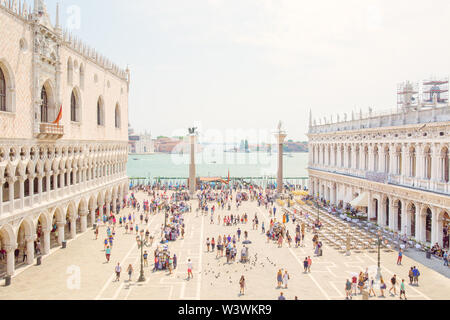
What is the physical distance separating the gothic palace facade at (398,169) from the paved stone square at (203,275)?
14.9ft

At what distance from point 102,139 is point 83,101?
6119 millimetres

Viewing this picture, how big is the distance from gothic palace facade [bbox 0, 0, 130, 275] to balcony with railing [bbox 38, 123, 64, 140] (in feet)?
0.25

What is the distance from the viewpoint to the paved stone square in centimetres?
1919

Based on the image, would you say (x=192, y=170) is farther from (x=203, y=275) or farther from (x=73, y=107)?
(x=203, y=275)

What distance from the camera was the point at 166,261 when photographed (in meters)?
23.1

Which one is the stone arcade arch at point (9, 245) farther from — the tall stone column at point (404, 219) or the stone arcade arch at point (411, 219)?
the stone arcade arch at point (411, 219)

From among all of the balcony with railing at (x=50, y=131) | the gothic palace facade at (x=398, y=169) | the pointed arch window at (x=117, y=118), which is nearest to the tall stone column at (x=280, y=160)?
the gothic palace facade at (x=398, y=169)

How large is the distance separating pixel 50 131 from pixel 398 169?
87.5ft

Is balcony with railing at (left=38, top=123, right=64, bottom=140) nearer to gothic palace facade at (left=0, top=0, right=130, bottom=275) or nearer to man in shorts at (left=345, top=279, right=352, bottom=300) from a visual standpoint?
gothic palace facade at (left=0, top=0, right=130, bottom=275)

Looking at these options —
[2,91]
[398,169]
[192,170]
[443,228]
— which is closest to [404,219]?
[443,228]

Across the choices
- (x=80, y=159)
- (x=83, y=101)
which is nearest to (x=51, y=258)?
(x=80, y=159)

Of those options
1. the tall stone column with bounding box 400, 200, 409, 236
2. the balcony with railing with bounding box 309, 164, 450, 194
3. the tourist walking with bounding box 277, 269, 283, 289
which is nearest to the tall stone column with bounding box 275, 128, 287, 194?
the balcony with railing with bounding box 309, 164, 450, 194

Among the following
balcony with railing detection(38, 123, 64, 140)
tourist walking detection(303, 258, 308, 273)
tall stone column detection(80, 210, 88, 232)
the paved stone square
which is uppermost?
balcony with railing detection(38, 123, 64, 140)

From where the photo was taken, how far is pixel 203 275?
22.0 meters
